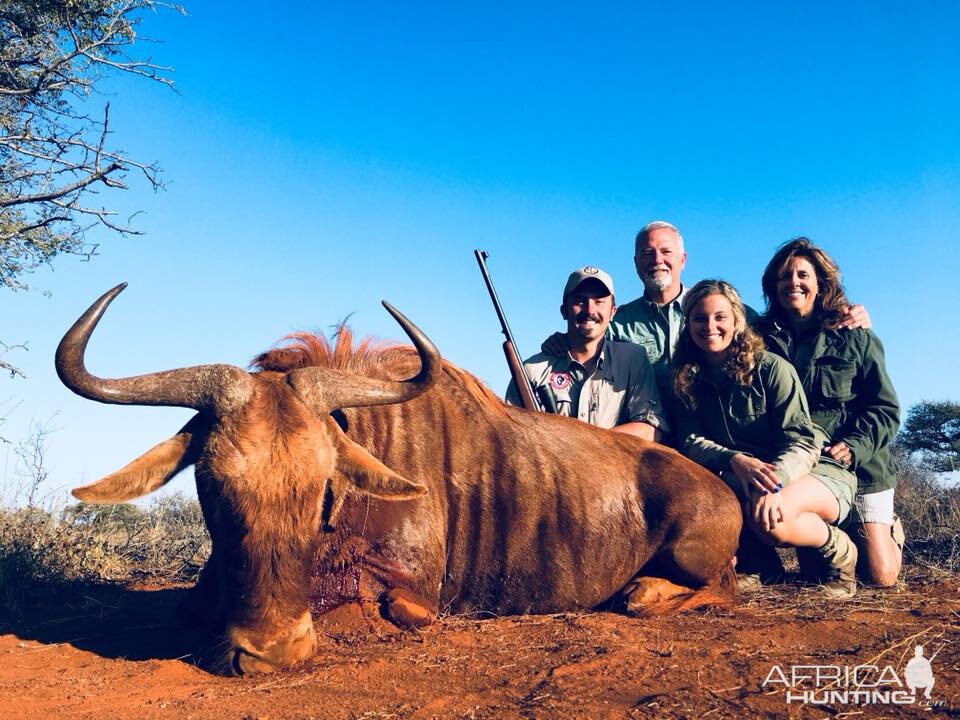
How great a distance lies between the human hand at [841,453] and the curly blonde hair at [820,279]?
2.98 ft

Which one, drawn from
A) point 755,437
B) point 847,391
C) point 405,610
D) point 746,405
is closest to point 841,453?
point 847,391

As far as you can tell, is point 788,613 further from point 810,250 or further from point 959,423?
→ point 959,423

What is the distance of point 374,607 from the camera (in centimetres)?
452

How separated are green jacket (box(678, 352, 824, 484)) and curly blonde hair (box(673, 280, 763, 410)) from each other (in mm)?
85

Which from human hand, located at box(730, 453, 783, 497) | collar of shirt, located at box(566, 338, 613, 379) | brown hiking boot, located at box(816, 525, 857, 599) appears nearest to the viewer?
human hand, located at box(730, 453, 783, 497)

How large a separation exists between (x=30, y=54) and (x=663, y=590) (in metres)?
9.84

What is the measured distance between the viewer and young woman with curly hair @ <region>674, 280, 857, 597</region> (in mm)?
5531

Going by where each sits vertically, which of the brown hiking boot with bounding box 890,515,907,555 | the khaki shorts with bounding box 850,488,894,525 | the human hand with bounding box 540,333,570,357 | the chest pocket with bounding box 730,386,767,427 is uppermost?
the human hand with bounding box 540,333,570,357

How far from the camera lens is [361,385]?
4.32 meters

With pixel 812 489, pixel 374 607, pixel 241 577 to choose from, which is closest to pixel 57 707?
pixel 241 577

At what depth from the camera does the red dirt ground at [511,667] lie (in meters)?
3.18

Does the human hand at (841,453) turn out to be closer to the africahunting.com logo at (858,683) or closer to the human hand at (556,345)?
the human hand at (556,345)

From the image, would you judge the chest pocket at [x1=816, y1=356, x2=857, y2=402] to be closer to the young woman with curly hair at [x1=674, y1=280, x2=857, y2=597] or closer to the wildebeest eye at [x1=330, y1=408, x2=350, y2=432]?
the young woman with curly hair at [x1=674, y1=280, x2=857, y2=597]

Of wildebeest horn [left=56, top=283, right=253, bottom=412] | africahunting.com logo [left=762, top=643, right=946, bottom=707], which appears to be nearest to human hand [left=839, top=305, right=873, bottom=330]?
africahunting.com logo [left=762, top=643, right=946, bottom=707]
